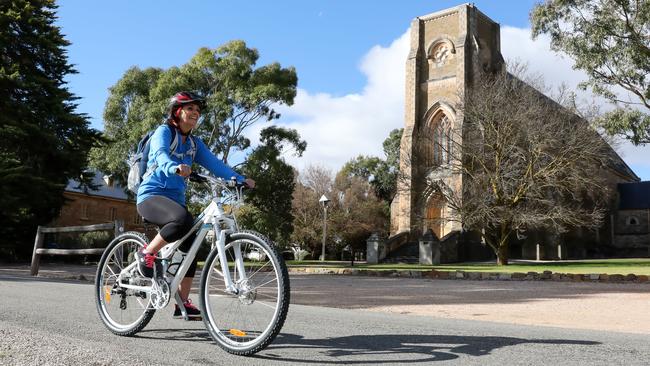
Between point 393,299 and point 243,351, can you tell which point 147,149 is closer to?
point 243,351

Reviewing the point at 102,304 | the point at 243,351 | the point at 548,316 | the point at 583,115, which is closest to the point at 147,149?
the point at 102,304

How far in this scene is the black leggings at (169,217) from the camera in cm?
407

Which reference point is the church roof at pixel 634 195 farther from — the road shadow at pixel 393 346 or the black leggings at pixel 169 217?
the black leggings at pixel 169 217

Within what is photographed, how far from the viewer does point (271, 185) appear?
29625mm

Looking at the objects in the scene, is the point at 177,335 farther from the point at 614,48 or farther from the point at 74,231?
the point at 614,48

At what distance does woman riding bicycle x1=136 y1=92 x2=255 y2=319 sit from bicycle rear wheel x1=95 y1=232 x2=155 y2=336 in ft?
0.79

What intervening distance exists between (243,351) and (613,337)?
10.8 ft

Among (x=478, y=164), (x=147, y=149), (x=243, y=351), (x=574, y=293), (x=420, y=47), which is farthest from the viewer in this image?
(x=420, y=47)

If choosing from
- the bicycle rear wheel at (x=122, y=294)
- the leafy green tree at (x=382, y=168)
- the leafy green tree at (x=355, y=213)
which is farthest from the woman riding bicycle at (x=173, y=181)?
the leafy green tree at (x=382, y=168)

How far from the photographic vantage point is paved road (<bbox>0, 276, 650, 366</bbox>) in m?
3.42

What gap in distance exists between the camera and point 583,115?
27266 millimetres

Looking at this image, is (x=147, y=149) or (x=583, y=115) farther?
(x=583, y=115)

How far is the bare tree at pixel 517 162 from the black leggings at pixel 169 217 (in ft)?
74.5

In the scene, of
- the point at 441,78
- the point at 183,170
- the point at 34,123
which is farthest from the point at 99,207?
the point at 183,170
